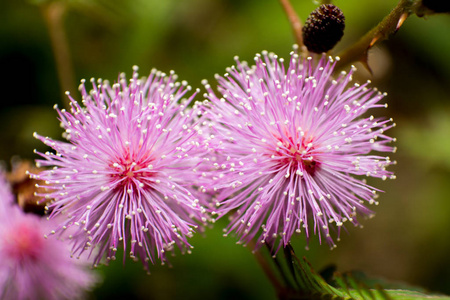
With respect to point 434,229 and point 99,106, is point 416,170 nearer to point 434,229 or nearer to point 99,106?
point 434,229

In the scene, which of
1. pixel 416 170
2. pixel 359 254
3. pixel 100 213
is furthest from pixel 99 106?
pixel 416 170

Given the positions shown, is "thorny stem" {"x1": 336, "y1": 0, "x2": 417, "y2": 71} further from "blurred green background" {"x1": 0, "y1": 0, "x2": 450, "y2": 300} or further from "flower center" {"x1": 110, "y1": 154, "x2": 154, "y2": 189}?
"blurred green background" {"x1": 0, "y1": 0, "x2": 450, "y2": 300}

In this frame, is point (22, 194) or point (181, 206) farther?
point (22, 194)

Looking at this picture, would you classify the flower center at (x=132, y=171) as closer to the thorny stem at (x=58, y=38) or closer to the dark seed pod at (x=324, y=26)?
the dark seed pod at (x=324, y=26)

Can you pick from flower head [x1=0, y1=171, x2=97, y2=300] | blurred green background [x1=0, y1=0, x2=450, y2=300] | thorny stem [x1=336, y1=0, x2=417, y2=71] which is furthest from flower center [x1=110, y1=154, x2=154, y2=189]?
blurred green background [x1=0, y1=0, x2=450, y2=300]

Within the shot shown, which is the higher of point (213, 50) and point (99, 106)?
point (213, 50)

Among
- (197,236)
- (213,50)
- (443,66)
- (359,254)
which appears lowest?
(359,254)

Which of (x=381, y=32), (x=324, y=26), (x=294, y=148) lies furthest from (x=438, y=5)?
(x=294, y=148)
